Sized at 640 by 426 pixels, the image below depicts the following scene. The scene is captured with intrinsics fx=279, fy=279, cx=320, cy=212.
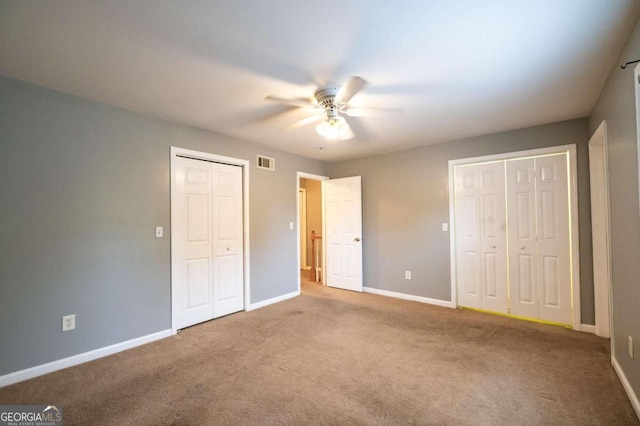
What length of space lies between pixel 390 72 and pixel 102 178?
9.39 ft

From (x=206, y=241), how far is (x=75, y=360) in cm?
164

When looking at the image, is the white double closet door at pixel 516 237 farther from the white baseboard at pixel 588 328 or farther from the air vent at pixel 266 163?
the air vent at pixel 266 163

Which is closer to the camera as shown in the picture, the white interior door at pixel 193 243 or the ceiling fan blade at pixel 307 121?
the ceiling fan blade at pixel 307 121

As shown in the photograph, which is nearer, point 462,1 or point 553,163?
point 462,1

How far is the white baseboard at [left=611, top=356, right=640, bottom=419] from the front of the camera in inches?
71.6

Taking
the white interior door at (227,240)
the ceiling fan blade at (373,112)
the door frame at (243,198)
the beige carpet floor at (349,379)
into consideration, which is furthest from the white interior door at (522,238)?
the white interior door at (227,240)

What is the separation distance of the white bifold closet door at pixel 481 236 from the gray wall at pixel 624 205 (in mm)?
1458

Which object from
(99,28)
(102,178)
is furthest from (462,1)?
(102,178)

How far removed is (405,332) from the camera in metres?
3.23

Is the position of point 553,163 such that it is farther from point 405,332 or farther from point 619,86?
point 405,332

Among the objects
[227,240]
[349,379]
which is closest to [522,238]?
[349,379]

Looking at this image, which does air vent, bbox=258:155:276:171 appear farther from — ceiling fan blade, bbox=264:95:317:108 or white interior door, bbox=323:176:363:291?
ceiling fan blade, bbox=264:95:317:108

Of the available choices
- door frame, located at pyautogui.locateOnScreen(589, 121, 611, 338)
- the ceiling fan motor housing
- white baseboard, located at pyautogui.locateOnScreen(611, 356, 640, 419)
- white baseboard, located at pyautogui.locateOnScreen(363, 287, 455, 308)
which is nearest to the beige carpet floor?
white baseboard, located at pyautogui.locateOnScreen(611, 356, 640, 419)

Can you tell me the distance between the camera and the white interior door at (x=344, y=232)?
5.09 m
